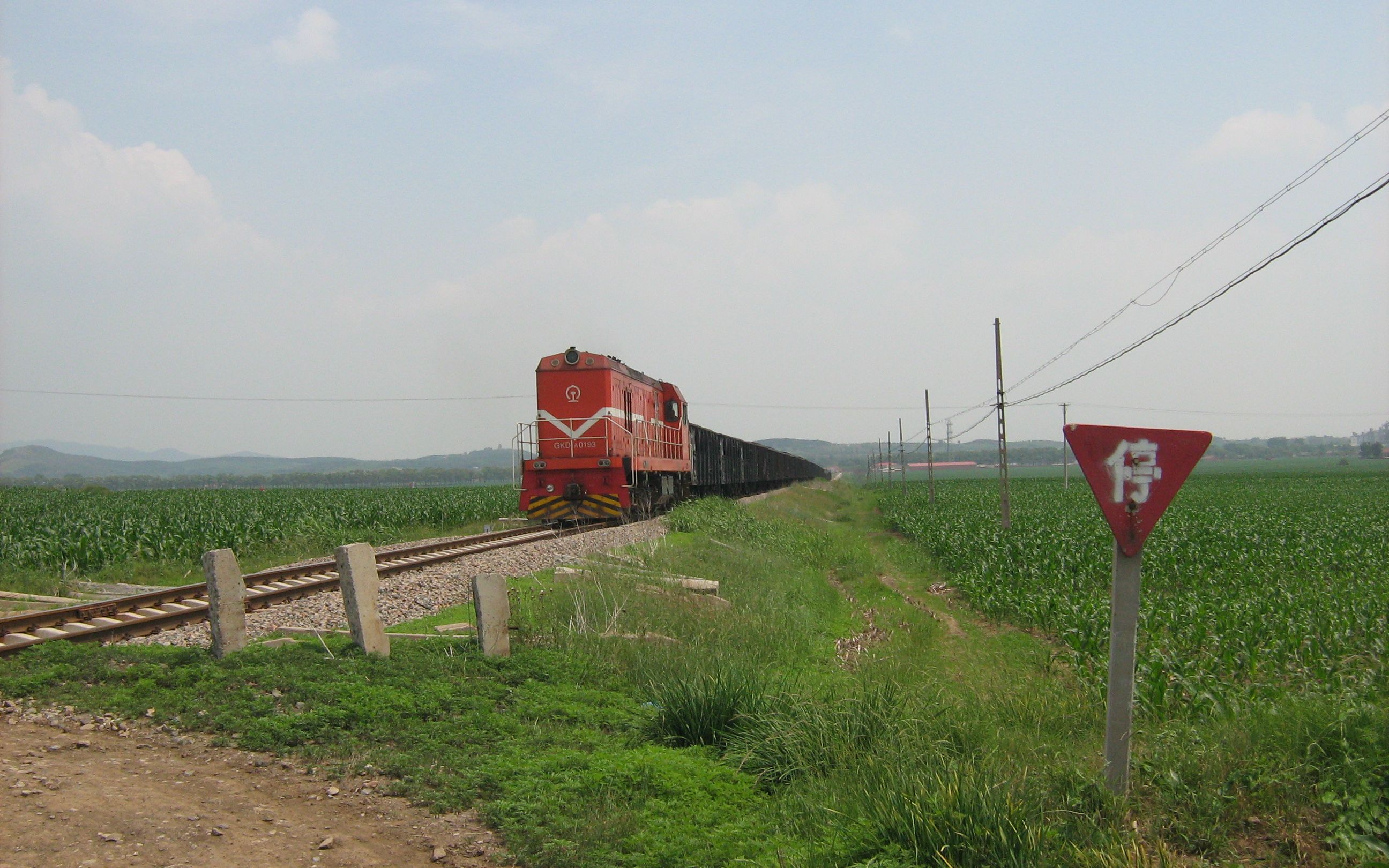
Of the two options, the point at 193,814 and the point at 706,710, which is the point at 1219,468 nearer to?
the point at 706,710

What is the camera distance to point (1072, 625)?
10.7 metres

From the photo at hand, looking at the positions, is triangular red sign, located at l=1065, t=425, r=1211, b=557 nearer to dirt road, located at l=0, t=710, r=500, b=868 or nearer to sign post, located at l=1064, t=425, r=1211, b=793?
sign post, located at l=1064, t=425, r=1211, b=793

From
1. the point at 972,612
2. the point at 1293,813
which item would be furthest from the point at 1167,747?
the point at 972,612

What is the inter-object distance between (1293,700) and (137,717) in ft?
23.5

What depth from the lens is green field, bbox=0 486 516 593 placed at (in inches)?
604

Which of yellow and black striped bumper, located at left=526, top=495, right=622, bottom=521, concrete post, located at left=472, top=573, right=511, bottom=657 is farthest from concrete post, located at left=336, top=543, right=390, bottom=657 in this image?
yellow and black striped bumper, located at left=526, top=495, right=622, bottom=521

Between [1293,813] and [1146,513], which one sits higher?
[1146,513]

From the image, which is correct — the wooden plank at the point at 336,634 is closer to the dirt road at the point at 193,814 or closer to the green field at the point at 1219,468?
the dirt road at the point at 193,814

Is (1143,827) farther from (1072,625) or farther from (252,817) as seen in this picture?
(1072,625)

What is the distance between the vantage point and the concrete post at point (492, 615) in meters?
6.86

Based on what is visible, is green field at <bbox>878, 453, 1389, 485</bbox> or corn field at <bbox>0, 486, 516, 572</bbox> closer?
corn field at <bbox>0, 486, 516, 572</bbox>

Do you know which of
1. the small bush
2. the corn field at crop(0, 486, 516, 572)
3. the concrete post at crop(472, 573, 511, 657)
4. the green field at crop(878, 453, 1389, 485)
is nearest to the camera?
the small bush

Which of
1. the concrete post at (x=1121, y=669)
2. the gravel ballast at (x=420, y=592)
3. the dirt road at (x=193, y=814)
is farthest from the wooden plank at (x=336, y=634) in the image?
the concrete post at (x=1121, y=669)

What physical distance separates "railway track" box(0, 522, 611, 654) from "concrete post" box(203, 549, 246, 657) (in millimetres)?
1674
